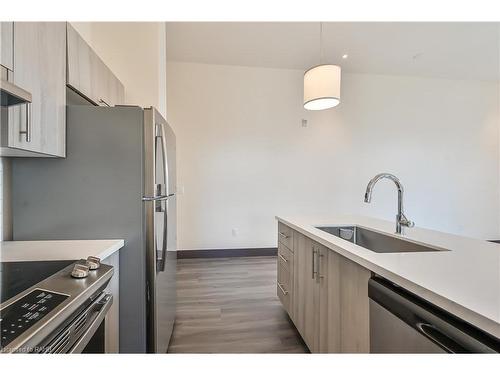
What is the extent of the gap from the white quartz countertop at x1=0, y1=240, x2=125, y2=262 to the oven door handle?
0.71 ft

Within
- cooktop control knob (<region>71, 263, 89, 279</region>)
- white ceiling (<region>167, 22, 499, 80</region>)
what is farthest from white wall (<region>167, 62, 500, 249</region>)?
cooktop control knob (<region>71, 263, 89, 279</region>)

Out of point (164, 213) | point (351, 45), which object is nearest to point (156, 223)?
point (164, 213)

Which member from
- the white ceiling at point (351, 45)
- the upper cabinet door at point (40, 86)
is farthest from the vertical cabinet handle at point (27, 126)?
the white ceiling at point (351, 45)

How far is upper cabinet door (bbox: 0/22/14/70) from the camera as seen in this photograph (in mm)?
988

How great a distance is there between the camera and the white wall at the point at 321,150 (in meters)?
4.27

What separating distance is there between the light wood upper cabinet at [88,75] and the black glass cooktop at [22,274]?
40.9 inches

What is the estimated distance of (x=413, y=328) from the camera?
0.85 metres

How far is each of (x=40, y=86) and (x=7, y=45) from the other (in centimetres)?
24

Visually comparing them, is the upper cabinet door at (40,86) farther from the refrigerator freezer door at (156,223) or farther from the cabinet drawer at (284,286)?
the cabinet drawer at (284,286)

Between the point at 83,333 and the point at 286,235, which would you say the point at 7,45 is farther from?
the point at 286,235

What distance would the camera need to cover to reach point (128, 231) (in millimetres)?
1500

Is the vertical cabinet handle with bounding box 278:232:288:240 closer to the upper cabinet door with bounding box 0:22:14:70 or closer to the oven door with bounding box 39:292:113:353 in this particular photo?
the oven door with bounding box 39:292:113:353
